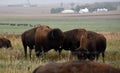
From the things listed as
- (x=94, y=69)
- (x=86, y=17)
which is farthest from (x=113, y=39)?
(x=94, y=69)

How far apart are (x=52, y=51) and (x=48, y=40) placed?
2202 millimetres

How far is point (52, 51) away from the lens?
20.7 meters

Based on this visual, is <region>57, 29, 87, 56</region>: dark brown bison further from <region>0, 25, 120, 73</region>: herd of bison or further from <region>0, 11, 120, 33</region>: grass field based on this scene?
<region>0, 11, 120, 33</region>: grass field

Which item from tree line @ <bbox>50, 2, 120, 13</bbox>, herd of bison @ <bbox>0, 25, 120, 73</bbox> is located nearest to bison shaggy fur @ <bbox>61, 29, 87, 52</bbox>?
herd of bison @ <bbox>0, 25, 120, 73</bbox>

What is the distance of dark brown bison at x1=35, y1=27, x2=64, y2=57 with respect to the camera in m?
18.3

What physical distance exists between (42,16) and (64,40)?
18.5m

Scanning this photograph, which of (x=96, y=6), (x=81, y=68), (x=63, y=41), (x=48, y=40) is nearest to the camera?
(x=81, y=68)

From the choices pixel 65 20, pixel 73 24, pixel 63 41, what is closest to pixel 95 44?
pixel 63 41

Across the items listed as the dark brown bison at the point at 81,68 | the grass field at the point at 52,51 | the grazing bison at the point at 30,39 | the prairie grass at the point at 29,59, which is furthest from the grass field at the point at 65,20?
the dark brown bison at the point at 81,68

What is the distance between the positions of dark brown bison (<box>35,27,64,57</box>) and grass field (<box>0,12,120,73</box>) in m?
0.41

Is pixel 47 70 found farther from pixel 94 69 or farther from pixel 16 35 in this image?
pixel 16 35

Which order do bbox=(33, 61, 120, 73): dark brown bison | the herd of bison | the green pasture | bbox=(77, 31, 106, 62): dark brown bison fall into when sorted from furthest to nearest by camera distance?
1. the green pasture
2. the herd of bison
3. bbox=(77, 31, 106, 62): dark brown bison
4. bbox=(33, 61, 120, 73): dark brown bison

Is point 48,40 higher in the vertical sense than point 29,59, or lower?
higher

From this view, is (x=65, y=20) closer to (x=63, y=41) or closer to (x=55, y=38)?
(x=63, y=41)
